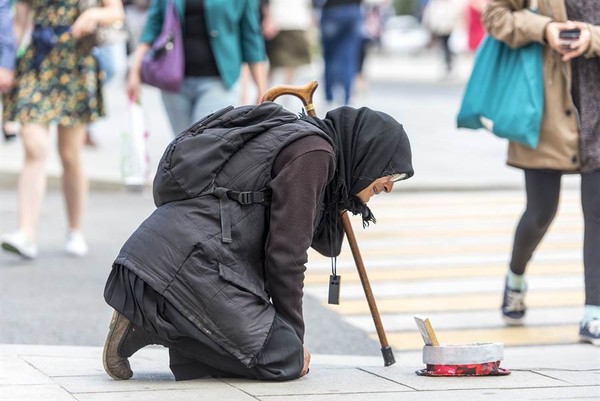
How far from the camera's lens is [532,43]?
5.80m

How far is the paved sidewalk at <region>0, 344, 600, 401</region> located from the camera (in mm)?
4242

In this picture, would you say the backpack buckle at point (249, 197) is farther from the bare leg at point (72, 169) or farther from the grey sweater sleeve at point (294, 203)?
the bare leg at point (72, 169)

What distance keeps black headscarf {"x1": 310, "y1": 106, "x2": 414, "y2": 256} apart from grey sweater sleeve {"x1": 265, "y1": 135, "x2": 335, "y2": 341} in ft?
0.42

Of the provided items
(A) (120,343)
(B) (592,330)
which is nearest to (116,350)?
(A) (120,343)

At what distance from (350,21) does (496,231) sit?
21.7 feet

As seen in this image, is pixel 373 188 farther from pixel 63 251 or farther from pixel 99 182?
pixel 99 182

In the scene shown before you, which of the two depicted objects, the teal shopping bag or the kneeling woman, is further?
the teal shopping bag

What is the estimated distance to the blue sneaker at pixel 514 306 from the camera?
618 centimetres

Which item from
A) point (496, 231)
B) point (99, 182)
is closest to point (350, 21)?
point (99, 182)

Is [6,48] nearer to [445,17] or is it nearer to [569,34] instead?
[569,34]

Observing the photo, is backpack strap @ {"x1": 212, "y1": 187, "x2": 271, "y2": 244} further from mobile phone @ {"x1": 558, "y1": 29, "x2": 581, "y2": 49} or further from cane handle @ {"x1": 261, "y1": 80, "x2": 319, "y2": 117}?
mobile phone @ {"x1": 558, "y1": 29, "x2": 581, "y2": 49}

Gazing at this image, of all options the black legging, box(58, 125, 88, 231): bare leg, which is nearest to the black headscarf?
the black legging

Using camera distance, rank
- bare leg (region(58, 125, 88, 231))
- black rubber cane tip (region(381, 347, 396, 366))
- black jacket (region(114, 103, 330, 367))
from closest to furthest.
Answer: black jacket (region(114, 103, 330, 367)) < black rubber cane tip (region(381, 347, 396, 366)) < bare leg (region(58, 125, 88, 231))

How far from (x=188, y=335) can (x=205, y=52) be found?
2.95m
